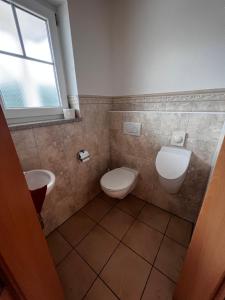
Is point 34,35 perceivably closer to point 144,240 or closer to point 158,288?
point 144,240

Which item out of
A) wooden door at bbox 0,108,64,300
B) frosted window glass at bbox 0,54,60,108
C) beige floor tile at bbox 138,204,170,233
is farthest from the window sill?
beige floor tile at bbox 138,204,170,233

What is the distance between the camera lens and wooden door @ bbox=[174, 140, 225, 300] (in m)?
0.48

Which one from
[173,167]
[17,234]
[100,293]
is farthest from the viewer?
[173,167]

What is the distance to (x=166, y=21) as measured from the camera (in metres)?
1.22

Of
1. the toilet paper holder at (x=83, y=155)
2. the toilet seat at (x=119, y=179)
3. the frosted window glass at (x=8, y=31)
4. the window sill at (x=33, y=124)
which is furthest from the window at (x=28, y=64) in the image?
the toilet seat at (x=119, y=179)

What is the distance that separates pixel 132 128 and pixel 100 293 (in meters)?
1.46

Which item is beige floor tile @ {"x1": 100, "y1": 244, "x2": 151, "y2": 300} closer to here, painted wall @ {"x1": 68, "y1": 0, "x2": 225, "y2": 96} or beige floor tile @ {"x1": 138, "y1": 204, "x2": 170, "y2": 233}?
beige floor tile @ {"x1": 138, "y1": 204, "x2": 170, "y2": 233}

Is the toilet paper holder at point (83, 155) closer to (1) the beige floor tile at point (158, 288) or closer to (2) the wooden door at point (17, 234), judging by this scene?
(2) the wooden door at point (17, 234)

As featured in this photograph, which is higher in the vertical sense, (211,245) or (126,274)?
(211,245)

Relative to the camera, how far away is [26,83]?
3.71 ft

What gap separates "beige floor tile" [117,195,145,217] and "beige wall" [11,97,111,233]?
0.41 meters

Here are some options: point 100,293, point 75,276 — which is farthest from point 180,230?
point 75,276

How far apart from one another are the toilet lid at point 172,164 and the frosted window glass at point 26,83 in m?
1.19

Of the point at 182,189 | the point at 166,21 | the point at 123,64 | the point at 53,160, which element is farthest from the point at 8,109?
the point at 182,189
